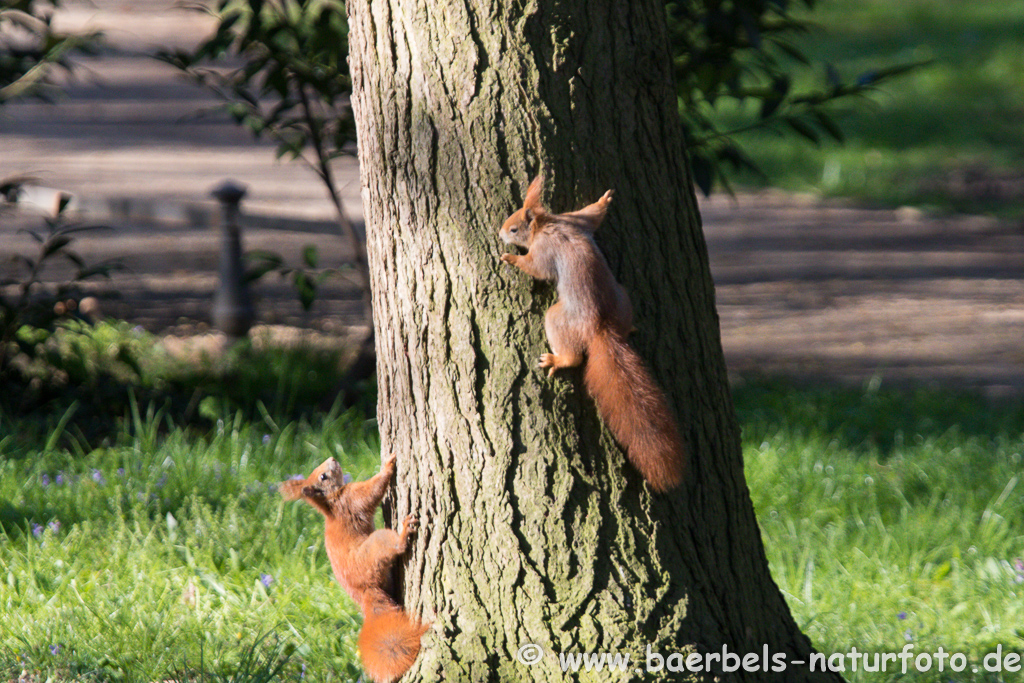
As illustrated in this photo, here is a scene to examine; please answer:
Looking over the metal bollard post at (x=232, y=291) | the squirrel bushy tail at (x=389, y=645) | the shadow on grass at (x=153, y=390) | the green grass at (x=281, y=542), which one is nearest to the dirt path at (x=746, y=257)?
the metal bollard post at (x=232, y=291)

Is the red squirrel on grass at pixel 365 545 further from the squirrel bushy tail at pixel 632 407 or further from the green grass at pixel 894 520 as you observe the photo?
the green grass at pixel 894 520

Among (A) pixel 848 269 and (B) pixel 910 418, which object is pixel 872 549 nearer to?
(B) pixel 910 418

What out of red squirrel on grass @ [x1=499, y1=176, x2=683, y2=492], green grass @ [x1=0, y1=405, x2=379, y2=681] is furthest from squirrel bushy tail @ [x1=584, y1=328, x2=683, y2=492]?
green grass @ [x1=0, y1=405, x2=379, y2=681]

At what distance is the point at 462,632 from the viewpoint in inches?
93.5

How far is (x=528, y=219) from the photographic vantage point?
7.04 feet

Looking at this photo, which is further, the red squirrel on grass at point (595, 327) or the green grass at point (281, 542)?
the green grass at point (281, 542)

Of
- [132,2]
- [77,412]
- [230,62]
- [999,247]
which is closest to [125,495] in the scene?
[77,412]

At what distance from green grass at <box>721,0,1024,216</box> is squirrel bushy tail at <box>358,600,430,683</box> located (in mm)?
7480

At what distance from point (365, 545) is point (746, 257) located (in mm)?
6353

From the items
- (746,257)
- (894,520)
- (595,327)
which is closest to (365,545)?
(595,327)

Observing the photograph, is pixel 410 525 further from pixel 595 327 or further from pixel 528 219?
pixel 528 219

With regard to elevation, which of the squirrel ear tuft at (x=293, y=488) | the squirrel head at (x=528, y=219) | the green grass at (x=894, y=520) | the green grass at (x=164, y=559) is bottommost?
the green grass at (x=894, y=520)

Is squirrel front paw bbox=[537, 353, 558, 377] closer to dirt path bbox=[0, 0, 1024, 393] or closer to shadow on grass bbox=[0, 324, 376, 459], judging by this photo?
shadow on grass bbox=[0, 324, 376, 459]

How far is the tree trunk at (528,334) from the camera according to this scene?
218 cm
